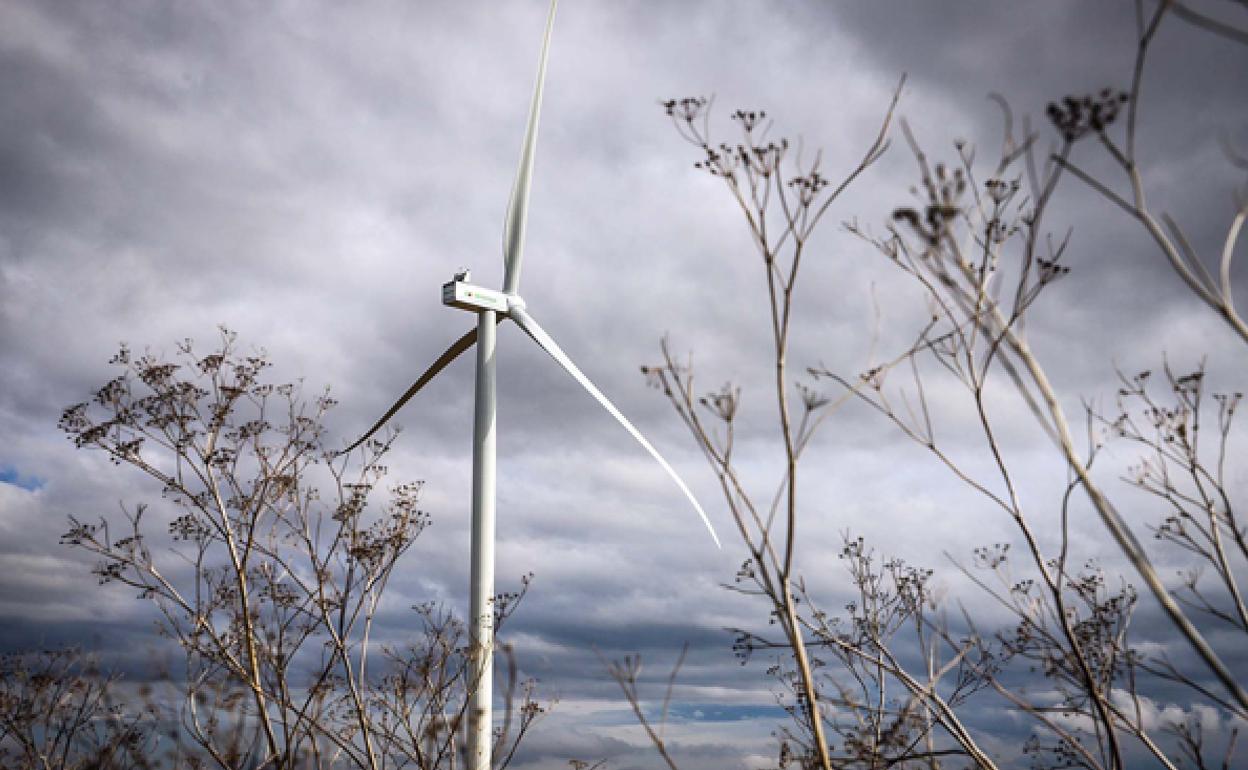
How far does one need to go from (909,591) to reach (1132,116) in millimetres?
6813

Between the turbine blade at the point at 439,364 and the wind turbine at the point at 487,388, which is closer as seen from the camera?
the wind turbine at the point at 487,388

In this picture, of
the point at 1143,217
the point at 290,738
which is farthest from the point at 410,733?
the point at 1143,217

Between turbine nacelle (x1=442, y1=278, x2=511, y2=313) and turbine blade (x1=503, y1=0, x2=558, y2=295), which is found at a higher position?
turbine blade (x1=503, y1=0, x2=558, y2=295)

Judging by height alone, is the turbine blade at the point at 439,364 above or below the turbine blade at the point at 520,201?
below

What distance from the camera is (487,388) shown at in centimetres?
1258

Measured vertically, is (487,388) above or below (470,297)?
below

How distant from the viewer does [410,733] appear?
10.5m

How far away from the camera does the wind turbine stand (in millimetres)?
11023

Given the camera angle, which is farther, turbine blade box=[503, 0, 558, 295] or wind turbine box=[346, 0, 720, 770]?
turbine blade box=[503, 0, 558, 295]

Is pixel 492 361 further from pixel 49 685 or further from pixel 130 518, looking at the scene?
pixel 49 685

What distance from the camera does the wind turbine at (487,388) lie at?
36.2 feet

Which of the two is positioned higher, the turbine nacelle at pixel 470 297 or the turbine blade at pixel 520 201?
the turbine blade at pixel 520 201

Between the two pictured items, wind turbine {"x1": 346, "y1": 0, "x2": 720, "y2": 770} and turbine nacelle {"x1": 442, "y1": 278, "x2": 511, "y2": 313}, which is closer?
wind turbine {"x1": 346, "y1": 0, "x2": 720, "y2": 770}

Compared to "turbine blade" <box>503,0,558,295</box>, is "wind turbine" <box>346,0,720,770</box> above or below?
below
